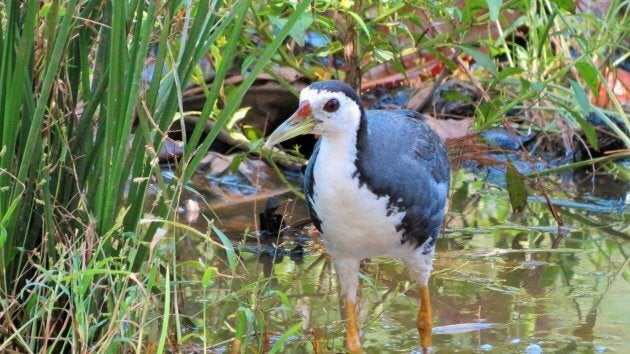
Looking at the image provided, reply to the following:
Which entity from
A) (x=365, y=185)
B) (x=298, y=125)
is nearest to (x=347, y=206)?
(x=365, y=185)

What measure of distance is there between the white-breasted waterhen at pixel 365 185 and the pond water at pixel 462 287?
0.12 metres

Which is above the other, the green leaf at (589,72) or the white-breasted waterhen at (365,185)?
the green leaf at (589,72)

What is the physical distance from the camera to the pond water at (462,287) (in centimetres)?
390

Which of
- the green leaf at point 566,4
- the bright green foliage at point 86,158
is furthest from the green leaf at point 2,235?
the green leaf at point 566,4

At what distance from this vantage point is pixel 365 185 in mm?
3551

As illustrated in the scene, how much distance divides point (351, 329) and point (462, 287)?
0.93 m

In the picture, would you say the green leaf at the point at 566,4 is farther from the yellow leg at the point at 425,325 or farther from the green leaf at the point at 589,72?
the yellow leg at the point at 425,325

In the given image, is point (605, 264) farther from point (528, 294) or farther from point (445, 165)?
point (445, 165)

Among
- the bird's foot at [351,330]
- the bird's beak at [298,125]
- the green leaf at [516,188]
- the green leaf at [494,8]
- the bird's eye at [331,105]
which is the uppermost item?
the green leaf at [494,8]

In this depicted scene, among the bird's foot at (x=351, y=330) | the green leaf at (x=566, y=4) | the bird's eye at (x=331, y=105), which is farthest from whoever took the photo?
the green leaf at (x=566, y=4)

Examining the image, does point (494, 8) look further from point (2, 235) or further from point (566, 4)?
point (2, 235)

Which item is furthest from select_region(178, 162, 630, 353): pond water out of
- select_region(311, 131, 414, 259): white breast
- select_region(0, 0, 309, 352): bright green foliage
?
select_region(0, 0, 309, 352): bright green foliage

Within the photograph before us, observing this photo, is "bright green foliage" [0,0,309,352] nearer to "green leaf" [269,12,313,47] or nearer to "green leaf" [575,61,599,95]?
"green leaf" [269,12,313,47]

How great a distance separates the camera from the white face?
11.4 feet
